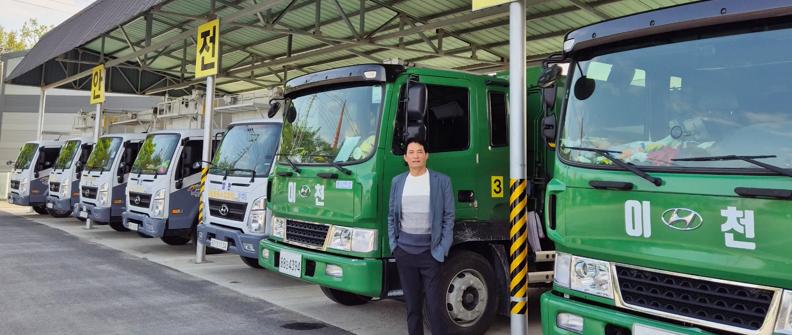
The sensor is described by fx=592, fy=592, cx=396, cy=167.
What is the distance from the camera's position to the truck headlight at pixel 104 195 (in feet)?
38.4

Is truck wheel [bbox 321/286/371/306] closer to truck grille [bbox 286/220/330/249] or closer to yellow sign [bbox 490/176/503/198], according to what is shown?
truck grille [bbox 286/220/330/249]

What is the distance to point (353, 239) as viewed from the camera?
199 inches

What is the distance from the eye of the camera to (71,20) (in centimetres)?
1812

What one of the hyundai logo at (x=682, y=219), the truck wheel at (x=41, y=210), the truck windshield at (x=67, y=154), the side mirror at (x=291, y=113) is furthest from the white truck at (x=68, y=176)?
the hyundai logo at (x=682, y=219)

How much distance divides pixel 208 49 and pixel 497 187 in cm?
642

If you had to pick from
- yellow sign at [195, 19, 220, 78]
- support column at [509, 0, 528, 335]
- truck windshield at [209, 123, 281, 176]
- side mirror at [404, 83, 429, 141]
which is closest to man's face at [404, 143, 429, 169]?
side mirror at [404, 83, 429, 141]

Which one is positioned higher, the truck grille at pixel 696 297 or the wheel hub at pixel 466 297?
the truck grille at pixel 696 297

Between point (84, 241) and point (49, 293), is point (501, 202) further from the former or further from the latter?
point (84, 241)

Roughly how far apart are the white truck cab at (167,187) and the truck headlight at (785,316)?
8.72 metres

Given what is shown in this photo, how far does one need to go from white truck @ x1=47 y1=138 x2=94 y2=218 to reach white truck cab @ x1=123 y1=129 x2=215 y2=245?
4.34 m

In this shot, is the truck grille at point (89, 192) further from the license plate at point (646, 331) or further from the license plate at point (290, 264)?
the license plate at point (646, 331)

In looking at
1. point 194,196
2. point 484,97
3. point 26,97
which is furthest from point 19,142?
point 484,97

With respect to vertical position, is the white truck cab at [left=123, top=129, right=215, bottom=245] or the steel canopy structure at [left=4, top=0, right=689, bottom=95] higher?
the steel canopy structure at [left=4, top=0, right=689, bottom=95]

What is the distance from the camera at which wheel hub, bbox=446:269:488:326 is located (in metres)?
5.13
